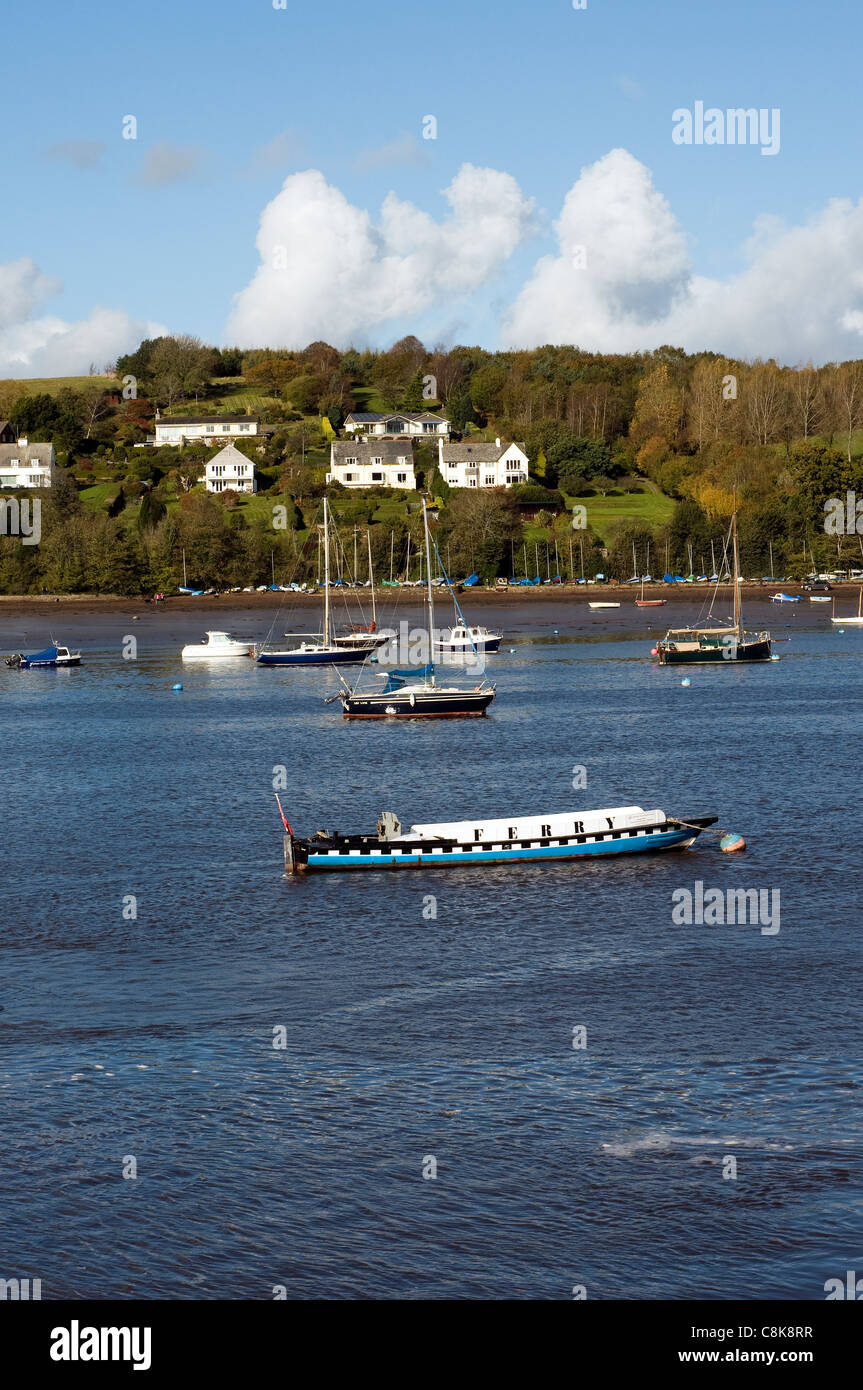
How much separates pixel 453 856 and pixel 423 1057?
1771 centimetres

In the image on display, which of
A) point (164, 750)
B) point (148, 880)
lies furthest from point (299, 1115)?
point (164, 750)

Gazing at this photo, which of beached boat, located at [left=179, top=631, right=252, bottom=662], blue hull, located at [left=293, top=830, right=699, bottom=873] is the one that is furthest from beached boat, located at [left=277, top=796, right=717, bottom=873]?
beached boat, located at [left=179, top=631, right=252, bottom=662]

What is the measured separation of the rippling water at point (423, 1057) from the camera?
22953mm

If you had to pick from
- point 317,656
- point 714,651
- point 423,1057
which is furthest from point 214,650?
point 423,1057

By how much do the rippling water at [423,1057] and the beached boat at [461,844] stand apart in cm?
86

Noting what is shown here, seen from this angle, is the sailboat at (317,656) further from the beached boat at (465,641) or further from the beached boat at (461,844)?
the beached boat at (461,844)

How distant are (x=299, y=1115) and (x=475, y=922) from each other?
47.1 feet

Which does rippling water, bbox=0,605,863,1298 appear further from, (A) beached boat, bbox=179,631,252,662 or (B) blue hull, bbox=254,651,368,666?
(A) beached boat, bbox=179,631,252,662

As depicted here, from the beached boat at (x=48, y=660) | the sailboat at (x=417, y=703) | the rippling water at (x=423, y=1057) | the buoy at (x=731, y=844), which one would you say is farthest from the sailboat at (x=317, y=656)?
the buoy at (x=731, y=844)

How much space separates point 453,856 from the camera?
48125 mm

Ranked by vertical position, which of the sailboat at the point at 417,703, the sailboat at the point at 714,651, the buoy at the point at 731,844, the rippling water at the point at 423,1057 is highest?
the sailboat at the point at 714,651

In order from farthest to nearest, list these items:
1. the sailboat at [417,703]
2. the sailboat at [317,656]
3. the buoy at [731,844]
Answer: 1. the sailboat at [317,656]
2. the sailboat at [417,703]
3. the buoy at [731,844]
